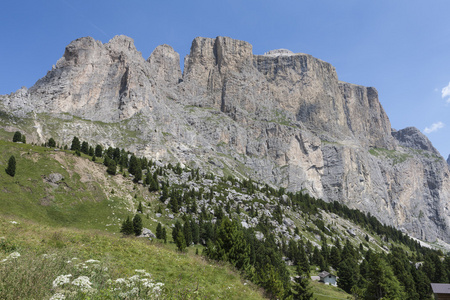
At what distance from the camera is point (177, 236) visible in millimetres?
61750

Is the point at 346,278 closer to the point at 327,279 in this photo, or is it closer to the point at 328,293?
the point at 327,279

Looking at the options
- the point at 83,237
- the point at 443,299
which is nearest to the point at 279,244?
the point at 443,299

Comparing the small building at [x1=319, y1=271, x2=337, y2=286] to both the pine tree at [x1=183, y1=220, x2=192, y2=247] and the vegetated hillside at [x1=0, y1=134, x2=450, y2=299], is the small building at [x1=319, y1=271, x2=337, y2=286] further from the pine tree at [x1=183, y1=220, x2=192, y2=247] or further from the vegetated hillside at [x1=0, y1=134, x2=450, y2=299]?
the pine tree at [x1=183, y1=220, x2=192, y2=247]

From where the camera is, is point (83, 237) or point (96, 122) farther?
point (96, 122)

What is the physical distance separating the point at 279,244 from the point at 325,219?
59.0 m

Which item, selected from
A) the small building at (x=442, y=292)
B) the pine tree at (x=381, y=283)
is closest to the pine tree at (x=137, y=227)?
the pine tree at (x=381, y=283)

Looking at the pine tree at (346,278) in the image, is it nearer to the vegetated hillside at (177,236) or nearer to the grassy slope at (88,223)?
the vegetated hillside at (177,236)

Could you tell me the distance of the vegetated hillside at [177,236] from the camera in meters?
15.9

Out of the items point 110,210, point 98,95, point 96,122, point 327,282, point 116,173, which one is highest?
point 98,95

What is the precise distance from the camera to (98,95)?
198 metres

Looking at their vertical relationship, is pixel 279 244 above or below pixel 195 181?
below

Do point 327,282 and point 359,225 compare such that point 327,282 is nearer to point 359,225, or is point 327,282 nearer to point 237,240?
point 237,240

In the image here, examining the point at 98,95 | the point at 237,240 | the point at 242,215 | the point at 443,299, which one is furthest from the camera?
the point at 98,95

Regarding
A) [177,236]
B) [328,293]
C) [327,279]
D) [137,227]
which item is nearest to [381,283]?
[328,293]
